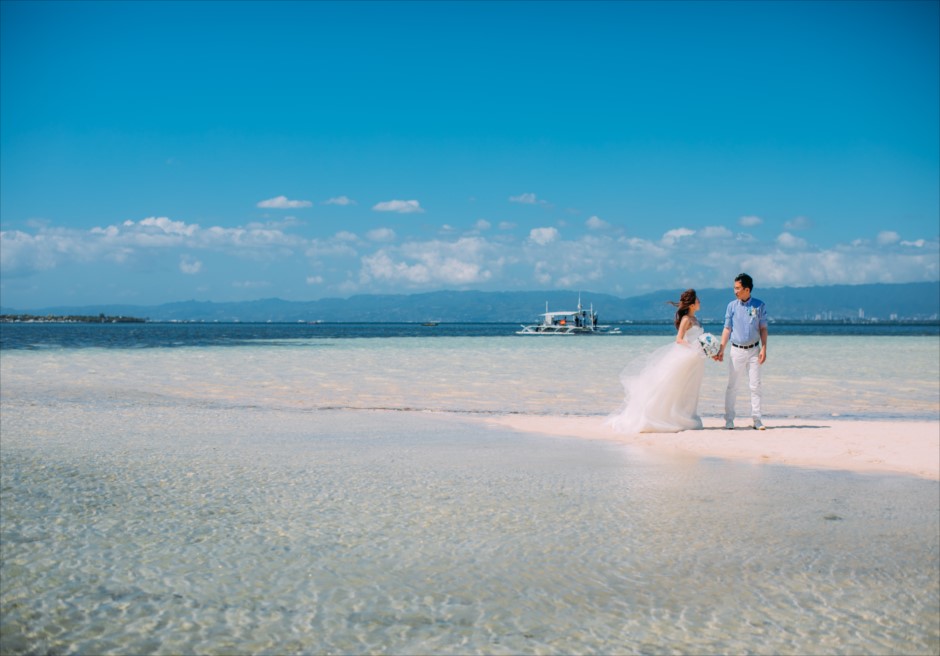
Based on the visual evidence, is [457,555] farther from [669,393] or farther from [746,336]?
[746,336]

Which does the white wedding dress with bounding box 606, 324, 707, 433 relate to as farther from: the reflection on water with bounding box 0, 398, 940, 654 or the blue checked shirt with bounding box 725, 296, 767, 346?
the reflection on water with bounding box 0, 398, 940, 654

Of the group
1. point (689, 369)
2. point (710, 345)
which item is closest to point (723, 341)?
point (710, 345)

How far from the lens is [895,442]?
1052cm

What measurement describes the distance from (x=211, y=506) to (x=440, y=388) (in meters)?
13.5

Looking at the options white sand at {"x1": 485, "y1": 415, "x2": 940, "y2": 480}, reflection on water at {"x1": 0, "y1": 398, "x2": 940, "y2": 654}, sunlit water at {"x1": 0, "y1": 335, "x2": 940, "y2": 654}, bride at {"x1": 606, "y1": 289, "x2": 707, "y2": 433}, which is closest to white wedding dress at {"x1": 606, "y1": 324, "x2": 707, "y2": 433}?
bride at {"x1": 606, "y1": 289, "x2": 707, "y2": 433}

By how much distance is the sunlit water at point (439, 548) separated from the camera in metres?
4.28

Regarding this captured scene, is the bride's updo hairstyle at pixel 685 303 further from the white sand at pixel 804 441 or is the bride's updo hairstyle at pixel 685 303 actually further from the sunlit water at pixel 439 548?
the sunlit water at pixel 439 548

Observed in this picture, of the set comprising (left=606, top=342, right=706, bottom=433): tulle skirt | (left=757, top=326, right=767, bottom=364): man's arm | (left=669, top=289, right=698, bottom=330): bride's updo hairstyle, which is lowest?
(left=606, top=342, right=706, bottom=433): tulle skirt

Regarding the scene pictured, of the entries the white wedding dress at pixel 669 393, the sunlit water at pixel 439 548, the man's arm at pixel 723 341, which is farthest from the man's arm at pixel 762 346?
the sunlit water at pixel 439 548

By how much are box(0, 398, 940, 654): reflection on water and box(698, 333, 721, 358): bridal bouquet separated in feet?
9.01

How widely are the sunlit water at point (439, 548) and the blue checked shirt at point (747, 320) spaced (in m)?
2.91

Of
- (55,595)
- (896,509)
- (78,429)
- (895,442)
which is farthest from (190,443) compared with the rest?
(895,442)

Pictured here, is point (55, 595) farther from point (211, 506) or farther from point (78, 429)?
point (78, 429)

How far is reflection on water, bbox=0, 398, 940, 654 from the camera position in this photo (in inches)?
168
